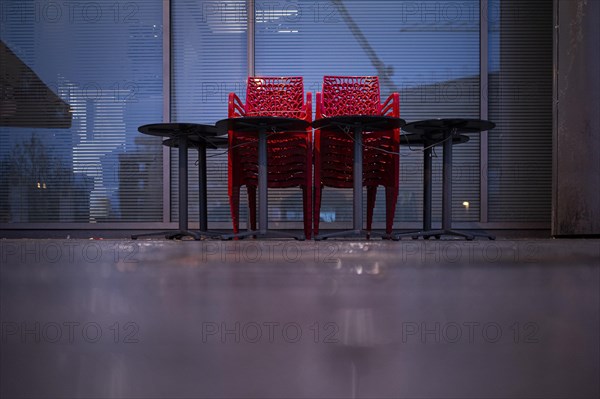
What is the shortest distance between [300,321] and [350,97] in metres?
2.46

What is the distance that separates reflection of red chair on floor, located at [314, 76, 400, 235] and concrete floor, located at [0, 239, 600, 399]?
1542mm

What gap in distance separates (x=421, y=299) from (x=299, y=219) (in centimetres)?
354

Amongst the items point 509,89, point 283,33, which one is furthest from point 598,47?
point 283,33

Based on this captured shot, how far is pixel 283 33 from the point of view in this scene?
5590mm

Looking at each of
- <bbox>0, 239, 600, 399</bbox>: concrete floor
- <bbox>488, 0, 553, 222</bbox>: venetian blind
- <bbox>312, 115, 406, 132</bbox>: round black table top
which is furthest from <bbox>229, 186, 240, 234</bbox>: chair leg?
<bbox>488, 0, 553, 222</bbox>: venetian blind

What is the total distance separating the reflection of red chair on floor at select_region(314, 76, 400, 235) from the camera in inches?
141

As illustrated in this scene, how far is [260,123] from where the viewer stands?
3.23 metres

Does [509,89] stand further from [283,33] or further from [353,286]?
[353,286]

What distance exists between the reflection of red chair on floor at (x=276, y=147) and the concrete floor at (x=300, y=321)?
162cm

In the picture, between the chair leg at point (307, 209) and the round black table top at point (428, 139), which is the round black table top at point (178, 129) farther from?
the round black table top at point (428, 139)
